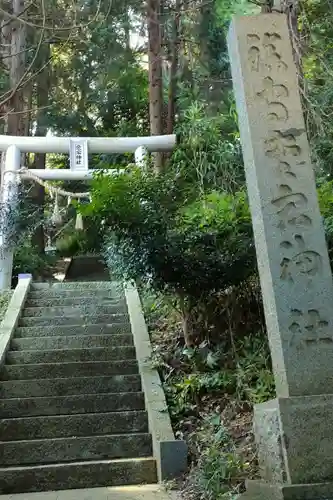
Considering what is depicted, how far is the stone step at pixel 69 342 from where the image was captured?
6750 millimetres

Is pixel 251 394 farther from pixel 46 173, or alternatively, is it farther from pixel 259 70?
pixel 46 173

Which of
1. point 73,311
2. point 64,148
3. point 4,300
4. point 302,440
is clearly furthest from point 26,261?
point 302,440

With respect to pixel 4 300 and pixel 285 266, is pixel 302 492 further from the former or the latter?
pixel 4 300

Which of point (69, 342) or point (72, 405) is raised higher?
point (69, 342)

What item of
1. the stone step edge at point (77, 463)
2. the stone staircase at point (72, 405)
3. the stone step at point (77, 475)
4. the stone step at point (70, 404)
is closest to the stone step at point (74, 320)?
the stone staircase at point (72, 405)

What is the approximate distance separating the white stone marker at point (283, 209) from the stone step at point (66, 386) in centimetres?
301

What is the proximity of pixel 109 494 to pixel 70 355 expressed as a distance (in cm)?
230

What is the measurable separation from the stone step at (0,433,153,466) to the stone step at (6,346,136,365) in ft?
4.50

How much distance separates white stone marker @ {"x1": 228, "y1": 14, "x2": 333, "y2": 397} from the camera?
3197mm

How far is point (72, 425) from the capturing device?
5398 millimetres

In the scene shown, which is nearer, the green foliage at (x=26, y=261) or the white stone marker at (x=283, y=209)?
the white stone marker at (x=283, y=209)

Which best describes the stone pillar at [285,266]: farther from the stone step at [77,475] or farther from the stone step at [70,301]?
the stone step at [70,301]

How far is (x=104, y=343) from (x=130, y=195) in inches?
86.5

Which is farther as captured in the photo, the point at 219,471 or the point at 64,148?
the point at 64,148
